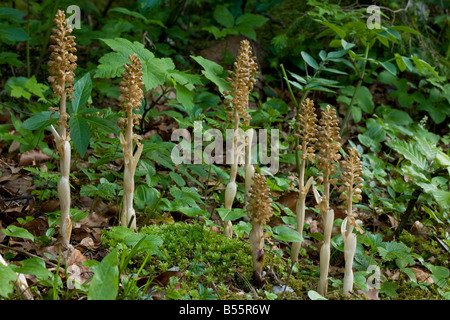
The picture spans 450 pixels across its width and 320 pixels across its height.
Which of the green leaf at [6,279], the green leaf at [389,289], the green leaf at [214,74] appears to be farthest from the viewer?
the green leaf at [214,74]

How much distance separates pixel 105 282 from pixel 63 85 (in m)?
1.01

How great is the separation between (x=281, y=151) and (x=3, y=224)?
2254mm

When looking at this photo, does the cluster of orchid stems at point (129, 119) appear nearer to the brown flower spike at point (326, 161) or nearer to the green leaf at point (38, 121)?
the green leaf at point (38, 121)

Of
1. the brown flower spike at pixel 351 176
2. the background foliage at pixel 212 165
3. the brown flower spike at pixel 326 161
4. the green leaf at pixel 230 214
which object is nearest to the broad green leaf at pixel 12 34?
the background foliage at pixel 212 165

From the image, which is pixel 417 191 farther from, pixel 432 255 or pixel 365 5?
pixel 365 5

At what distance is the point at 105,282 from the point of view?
191 centimetres

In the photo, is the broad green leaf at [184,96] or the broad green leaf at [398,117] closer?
the broad green leaf at [184,96]

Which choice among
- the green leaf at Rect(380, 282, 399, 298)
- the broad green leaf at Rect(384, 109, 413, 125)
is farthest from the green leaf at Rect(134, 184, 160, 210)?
the broad green leaf at Rect(384, 109, 413, 125)

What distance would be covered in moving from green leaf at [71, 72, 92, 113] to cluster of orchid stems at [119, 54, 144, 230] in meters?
0.25

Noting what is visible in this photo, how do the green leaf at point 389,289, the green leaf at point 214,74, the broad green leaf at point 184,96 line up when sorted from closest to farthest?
1. the green leaf at point 389,289
2. the green leaf at point 214,74
3. the broad green leaf at point 184,96

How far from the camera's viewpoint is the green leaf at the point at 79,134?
7.59 ft

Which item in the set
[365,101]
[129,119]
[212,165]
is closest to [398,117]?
[365,101]

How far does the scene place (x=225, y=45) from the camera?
17.0 feet

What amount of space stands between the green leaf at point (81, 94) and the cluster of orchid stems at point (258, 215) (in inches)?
41.2
